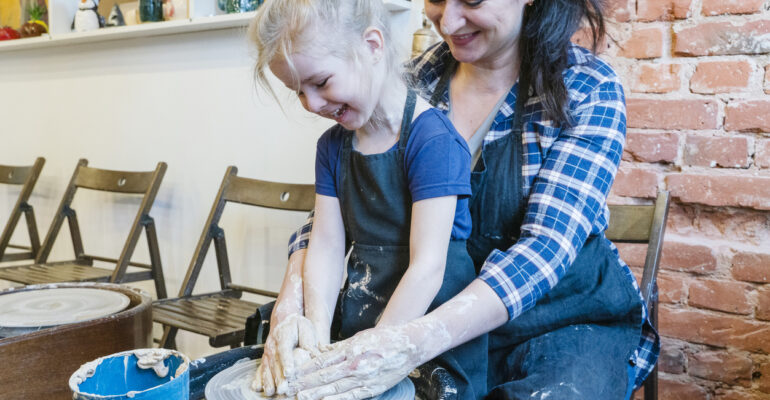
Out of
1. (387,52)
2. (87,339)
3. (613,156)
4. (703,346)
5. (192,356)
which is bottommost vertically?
(192,356)

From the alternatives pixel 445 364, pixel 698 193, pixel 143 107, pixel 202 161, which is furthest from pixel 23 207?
pixel 698 193

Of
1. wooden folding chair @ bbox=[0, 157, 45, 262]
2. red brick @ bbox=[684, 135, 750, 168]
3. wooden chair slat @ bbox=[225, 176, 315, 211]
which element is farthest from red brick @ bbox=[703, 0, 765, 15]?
wooden folding chair @ bbox=[0, 157, 45, 262]

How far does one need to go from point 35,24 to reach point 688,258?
8.82 feet

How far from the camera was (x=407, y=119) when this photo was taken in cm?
96

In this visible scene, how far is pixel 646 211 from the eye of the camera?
1.26 meters

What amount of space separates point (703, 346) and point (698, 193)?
0.36 metres

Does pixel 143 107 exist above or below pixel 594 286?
above

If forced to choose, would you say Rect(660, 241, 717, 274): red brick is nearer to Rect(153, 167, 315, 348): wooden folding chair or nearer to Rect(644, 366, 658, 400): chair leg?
Rect(644, 366, 658, 400): chair leg

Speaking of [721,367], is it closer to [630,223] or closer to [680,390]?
[680,390]

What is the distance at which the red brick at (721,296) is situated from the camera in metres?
1.38

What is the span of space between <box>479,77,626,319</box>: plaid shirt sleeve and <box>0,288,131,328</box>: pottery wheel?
0.73m

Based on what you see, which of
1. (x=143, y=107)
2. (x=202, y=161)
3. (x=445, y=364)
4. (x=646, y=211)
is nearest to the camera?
(x=445, y=364)

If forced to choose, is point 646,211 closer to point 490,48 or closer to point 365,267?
point 490,48

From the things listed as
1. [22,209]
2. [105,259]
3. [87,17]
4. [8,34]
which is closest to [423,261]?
[105,259]
